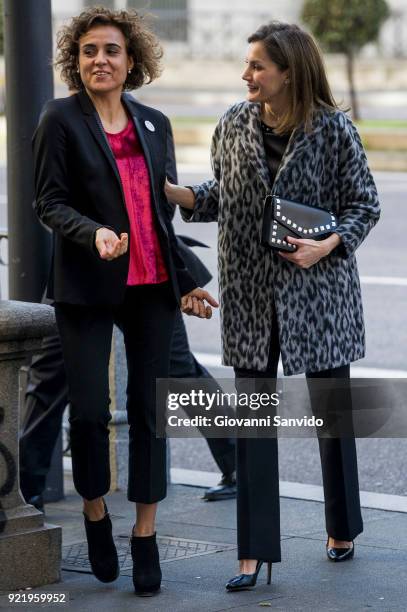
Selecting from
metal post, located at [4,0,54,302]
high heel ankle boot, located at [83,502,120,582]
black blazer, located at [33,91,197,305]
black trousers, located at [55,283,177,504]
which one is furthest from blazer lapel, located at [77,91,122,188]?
metal post, located at [4,0,54,302]

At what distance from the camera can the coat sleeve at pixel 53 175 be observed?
4.69 meters

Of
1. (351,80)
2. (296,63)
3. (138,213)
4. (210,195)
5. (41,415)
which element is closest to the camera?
(138,213)

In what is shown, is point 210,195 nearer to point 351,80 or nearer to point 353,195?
point 353,195

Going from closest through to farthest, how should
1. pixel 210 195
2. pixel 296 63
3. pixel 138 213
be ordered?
pixel 138 213 → pixel 296 63 → pixel 210 195

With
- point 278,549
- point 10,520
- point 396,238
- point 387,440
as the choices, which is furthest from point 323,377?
point 396,238

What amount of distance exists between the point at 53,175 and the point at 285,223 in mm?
813

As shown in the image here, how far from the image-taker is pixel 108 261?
15.5 feet

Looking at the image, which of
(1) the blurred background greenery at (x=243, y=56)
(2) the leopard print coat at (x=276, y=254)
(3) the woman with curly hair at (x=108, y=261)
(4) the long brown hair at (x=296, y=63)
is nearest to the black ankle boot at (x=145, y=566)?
(3) the woman with curly hair at (x=108, y=261)

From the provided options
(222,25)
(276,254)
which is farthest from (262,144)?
(222,25)

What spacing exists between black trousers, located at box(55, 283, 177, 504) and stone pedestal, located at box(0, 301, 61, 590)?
148 millimetres

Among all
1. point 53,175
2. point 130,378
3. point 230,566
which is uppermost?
point 53,175

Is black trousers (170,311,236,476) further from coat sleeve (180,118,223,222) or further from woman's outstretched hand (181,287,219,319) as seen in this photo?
woman's outstretched hand (181,287,219,319)

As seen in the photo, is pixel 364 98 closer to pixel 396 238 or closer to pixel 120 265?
pixel 396 238

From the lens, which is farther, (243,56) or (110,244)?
(243,56)
